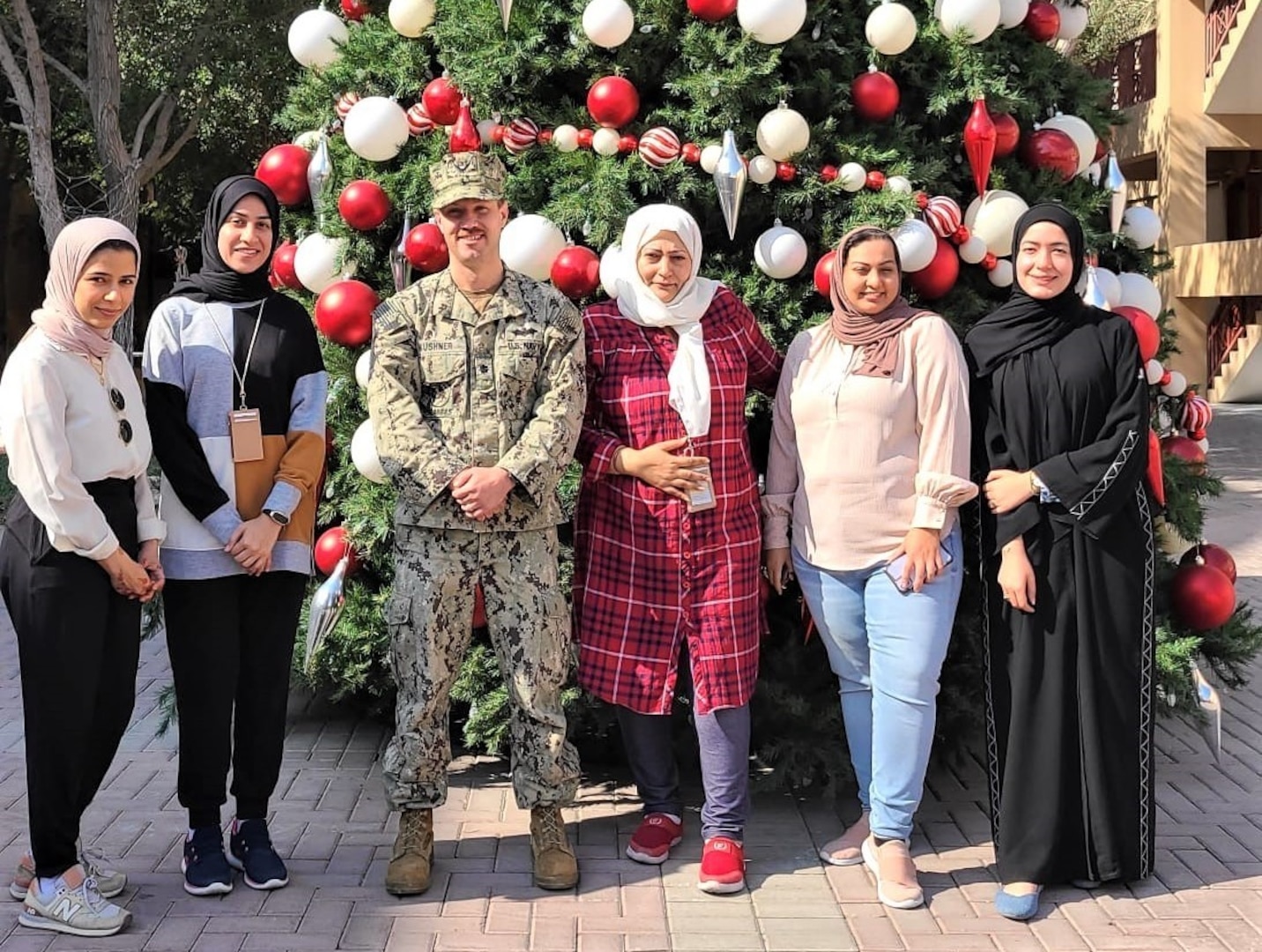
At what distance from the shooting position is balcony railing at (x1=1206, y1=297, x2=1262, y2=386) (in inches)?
750

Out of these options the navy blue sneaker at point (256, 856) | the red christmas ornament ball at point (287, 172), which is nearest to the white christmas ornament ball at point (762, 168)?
the red christmas ornament ball at point (287, 172)

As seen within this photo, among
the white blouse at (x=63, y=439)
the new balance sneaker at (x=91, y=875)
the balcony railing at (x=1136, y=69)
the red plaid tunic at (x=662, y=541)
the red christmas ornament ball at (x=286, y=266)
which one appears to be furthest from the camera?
the balcony railing at (x=1136, y=69)

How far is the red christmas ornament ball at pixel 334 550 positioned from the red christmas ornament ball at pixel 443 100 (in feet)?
4.91

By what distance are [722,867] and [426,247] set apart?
218cm

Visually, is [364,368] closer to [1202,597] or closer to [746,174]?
[746,174]

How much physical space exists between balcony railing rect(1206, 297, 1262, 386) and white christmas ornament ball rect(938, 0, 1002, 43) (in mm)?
16609

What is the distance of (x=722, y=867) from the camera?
370 cm

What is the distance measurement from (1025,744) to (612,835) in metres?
1.35

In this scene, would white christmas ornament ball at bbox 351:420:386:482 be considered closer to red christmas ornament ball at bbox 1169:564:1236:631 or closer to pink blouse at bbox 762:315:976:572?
pink blouse at bbox 762:315:976:572

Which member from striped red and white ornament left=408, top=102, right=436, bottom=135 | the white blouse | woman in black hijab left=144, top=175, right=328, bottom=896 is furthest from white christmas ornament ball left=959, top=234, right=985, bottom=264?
the white blouse

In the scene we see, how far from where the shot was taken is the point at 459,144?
4.25 meters

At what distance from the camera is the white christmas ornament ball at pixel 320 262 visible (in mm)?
4453

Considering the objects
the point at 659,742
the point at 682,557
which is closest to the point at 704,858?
the point at 659,742

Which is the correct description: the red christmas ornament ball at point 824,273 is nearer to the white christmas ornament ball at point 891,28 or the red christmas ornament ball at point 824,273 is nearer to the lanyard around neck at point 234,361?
the white christmas ornament ball at point 891,28
